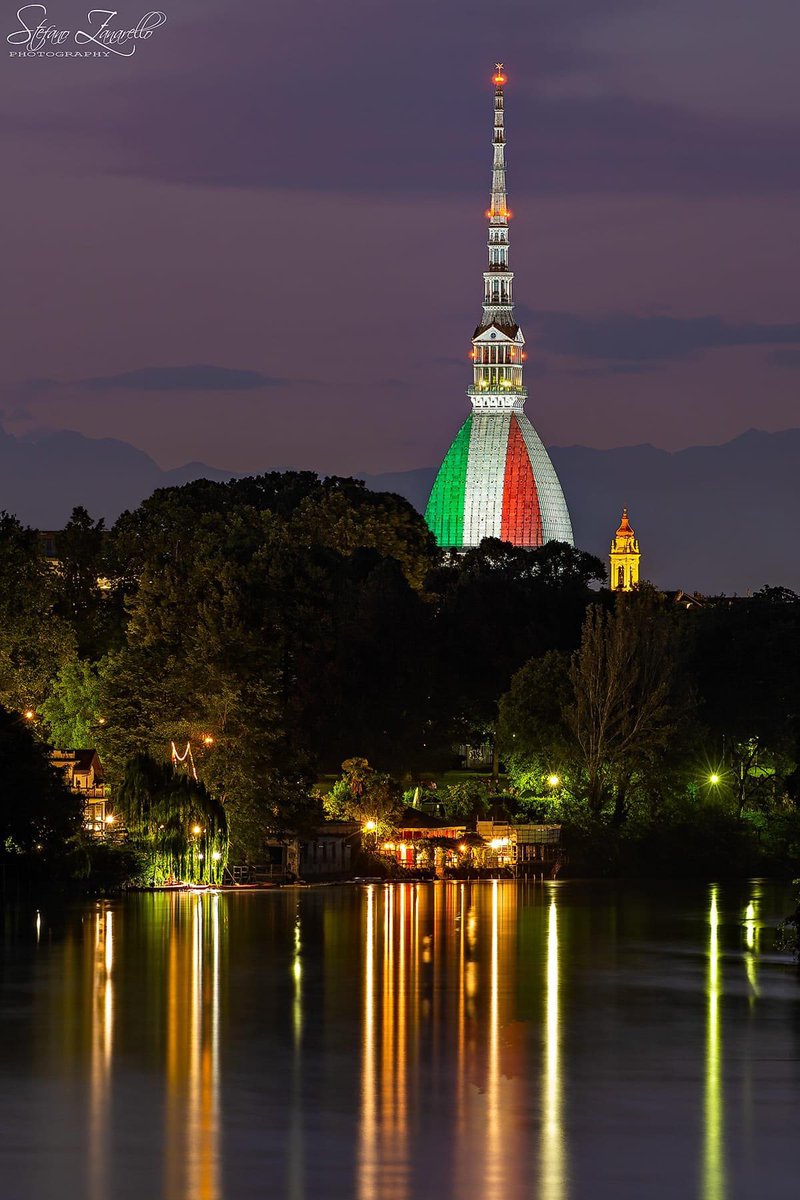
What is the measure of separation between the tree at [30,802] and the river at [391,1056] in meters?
3.29

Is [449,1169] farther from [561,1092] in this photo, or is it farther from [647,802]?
[647,802]

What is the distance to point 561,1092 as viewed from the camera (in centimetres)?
3562

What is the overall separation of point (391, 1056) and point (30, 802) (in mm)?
27561

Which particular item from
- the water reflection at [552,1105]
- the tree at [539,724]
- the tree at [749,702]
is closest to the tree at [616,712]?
the tree at [539,724]

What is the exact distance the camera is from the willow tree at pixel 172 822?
229 feet

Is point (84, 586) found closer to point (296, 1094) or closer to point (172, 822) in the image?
point (172, 822)

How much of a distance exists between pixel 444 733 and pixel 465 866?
451 inches

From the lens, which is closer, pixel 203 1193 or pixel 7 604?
pixel 203 1193

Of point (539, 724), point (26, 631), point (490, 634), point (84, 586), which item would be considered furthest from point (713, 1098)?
point (84, 586)

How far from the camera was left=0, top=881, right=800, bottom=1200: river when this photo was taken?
98.9 feet

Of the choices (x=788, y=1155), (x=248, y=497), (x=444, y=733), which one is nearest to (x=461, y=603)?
(x=444, y=733)

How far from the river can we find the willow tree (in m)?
5.50

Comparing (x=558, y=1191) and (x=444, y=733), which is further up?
(x=444, y=733)

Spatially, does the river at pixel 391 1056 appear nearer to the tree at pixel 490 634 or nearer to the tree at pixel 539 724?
the tree at pixel 539 724
